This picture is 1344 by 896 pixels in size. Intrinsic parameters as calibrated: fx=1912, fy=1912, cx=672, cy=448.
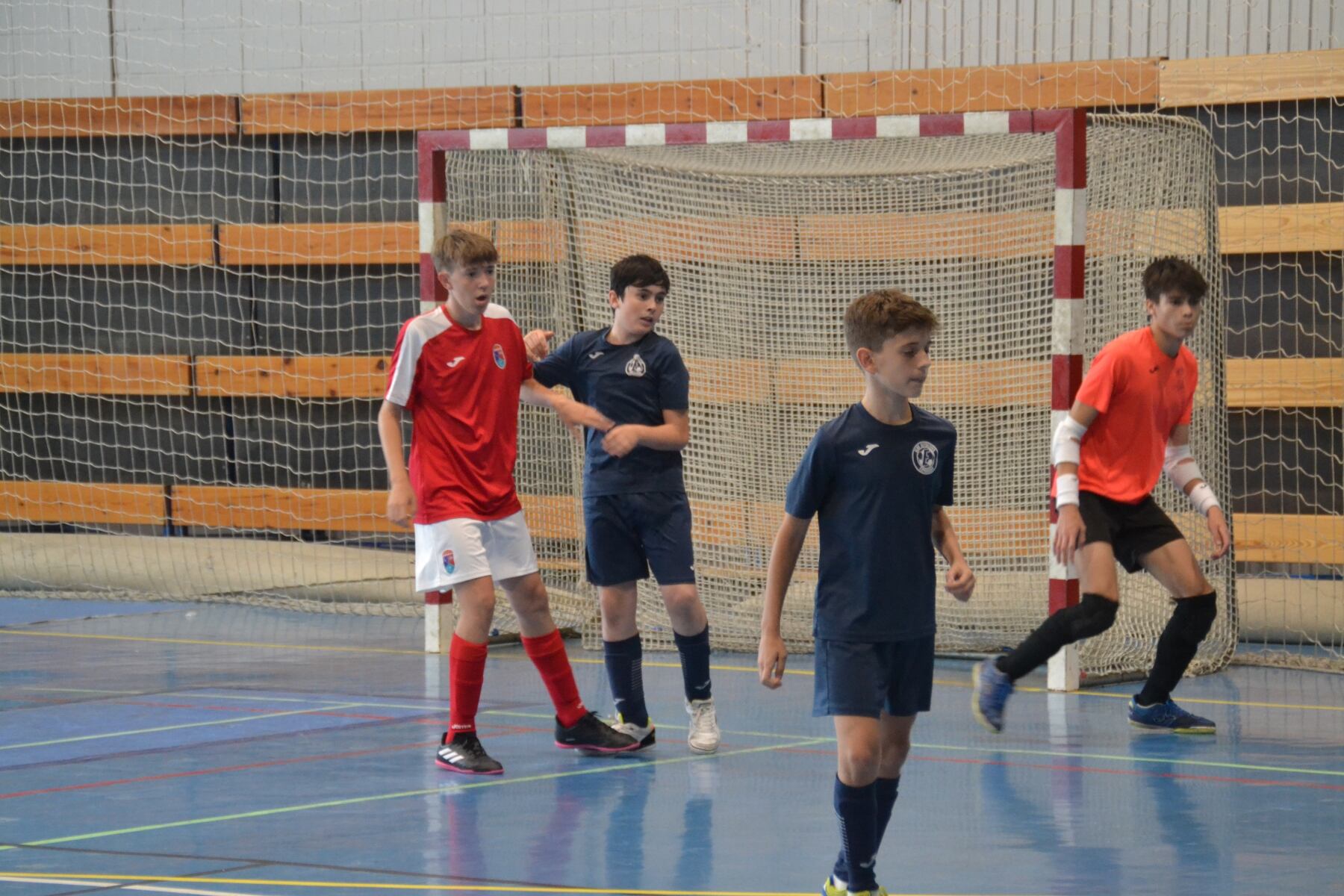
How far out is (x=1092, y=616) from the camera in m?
6.58

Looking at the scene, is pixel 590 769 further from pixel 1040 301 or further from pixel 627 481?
pixel 1040 301

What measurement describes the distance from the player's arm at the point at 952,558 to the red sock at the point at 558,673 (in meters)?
2.24

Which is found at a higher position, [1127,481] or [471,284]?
[471,284]

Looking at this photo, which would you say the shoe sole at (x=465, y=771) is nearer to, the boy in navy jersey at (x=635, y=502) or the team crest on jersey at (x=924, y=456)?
the boy in navy jersey at (x=635, y=502)

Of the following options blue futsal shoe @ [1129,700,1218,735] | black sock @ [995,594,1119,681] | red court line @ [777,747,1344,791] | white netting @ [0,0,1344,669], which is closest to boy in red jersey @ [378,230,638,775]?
red court line @ [777,747,1344,791]

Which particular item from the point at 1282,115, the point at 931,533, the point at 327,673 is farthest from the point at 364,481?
the point at 931,533

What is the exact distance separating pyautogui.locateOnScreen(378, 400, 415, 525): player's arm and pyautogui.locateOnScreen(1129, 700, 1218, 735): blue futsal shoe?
279cm

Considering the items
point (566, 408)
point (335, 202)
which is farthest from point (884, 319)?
point (335, 202)

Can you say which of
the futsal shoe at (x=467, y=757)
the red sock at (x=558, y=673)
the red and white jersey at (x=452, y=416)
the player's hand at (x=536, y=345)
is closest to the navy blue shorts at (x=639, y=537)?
the red sock at (x=558, y=673)

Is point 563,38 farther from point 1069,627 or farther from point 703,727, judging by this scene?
point 1069,627

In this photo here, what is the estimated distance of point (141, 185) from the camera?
13.2 m

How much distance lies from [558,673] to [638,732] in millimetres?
381

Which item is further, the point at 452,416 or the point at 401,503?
the point at 452,416

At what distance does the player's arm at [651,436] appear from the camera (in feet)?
20.6
